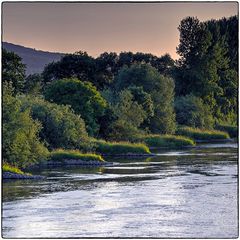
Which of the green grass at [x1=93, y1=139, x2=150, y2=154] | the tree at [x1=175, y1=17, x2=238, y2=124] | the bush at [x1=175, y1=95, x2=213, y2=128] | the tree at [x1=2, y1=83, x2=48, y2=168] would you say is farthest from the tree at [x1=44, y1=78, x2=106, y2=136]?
the tree at [x1=175, y1=17, x2=238, y2=124]

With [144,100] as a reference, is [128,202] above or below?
below

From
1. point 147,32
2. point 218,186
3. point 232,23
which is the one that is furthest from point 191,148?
point 147,32

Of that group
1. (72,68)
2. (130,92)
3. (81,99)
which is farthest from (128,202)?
(72,68)

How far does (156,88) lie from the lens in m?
81.1

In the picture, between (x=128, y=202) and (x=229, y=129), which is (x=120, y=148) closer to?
(x=229, y=129)

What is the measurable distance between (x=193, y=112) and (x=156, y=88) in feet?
14.1

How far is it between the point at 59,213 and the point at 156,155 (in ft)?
100

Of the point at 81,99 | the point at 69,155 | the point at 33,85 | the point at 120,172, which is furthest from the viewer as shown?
the point at 33,85

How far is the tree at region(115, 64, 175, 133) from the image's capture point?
7719 centimetres

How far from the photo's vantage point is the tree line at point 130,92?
54.8m

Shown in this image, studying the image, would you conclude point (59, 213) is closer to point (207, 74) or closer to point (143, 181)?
point (143, 181)

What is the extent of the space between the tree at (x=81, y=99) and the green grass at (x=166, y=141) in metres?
4.67

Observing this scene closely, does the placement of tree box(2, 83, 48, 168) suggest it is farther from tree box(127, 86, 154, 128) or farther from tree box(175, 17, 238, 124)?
tree box(175, 17, 238, 124)

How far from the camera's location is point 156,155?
2303 inches
